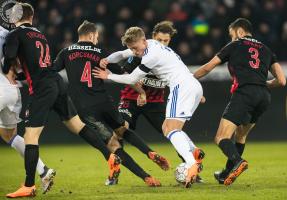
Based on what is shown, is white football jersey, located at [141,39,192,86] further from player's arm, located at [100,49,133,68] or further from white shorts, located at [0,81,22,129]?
white shorts, located at [0,81,22,129]

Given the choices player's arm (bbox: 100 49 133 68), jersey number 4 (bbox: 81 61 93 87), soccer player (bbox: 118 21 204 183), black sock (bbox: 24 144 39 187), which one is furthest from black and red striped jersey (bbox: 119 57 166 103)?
black sock (bbox: 24 144 39 187)

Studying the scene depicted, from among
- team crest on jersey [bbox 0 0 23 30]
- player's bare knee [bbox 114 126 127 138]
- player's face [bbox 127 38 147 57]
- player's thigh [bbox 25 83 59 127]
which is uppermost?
team crest on jersey [bbox 0 0 23 30]

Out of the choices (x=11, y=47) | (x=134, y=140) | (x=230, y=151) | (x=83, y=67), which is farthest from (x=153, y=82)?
(x=11, y=47)

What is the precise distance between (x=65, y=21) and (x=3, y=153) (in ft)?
12.0

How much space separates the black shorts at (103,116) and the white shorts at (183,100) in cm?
108

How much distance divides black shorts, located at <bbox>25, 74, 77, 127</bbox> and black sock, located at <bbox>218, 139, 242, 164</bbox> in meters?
1.90

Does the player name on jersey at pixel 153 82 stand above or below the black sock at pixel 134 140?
above

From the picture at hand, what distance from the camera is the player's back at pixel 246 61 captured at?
947cm

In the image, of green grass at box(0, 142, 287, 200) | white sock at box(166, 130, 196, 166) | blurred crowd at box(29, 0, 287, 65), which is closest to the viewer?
green grass at box(0, 142, 287, 200)

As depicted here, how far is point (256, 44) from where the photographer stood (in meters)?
9.60

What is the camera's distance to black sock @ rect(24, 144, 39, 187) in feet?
27.8

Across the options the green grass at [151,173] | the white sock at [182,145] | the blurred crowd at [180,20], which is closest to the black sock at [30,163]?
the green grass at [151,173]

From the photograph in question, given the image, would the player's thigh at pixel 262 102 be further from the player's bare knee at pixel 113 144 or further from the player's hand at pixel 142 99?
the player's bare knee at pixel 113 144

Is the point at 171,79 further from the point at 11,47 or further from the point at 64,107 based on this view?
the point at 11,47
